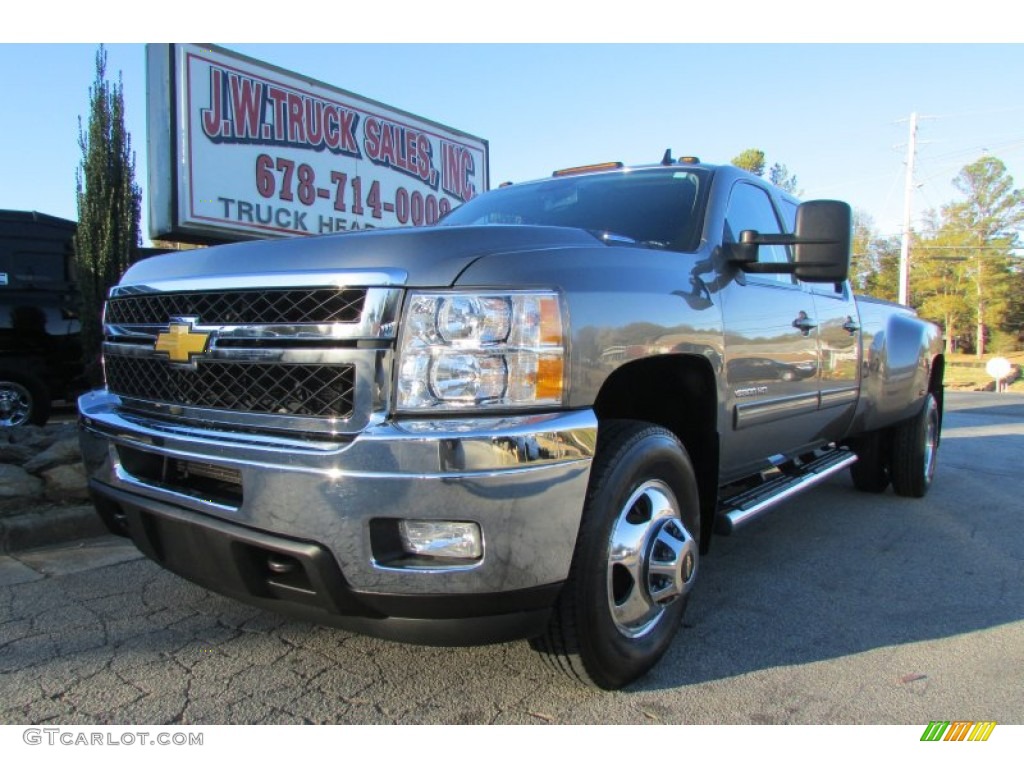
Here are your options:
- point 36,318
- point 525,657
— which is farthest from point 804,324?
point 36,318

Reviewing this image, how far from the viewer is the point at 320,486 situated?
1.91 m

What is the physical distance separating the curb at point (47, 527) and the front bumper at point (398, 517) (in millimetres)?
2271

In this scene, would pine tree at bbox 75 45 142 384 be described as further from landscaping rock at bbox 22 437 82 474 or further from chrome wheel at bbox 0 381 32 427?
chrome wheel at bbox 0 381 32 427

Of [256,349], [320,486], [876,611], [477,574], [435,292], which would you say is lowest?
[876,611]

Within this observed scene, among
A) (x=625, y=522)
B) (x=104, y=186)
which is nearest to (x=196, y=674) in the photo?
(x=625, y=522)

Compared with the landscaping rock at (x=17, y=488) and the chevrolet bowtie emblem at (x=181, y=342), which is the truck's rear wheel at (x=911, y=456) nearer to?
the chevrolet bowtie emblem at (x=181, y=342)

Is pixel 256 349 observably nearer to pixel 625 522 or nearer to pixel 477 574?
pixel 477 574

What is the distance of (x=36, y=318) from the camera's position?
8.30 metres

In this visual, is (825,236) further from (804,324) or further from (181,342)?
(181,342)

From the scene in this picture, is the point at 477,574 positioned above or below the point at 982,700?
above

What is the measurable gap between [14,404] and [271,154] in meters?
3.93

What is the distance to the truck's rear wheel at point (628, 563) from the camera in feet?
7.11

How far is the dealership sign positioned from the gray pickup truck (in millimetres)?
3770

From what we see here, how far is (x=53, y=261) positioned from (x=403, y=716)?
27.8 feet
